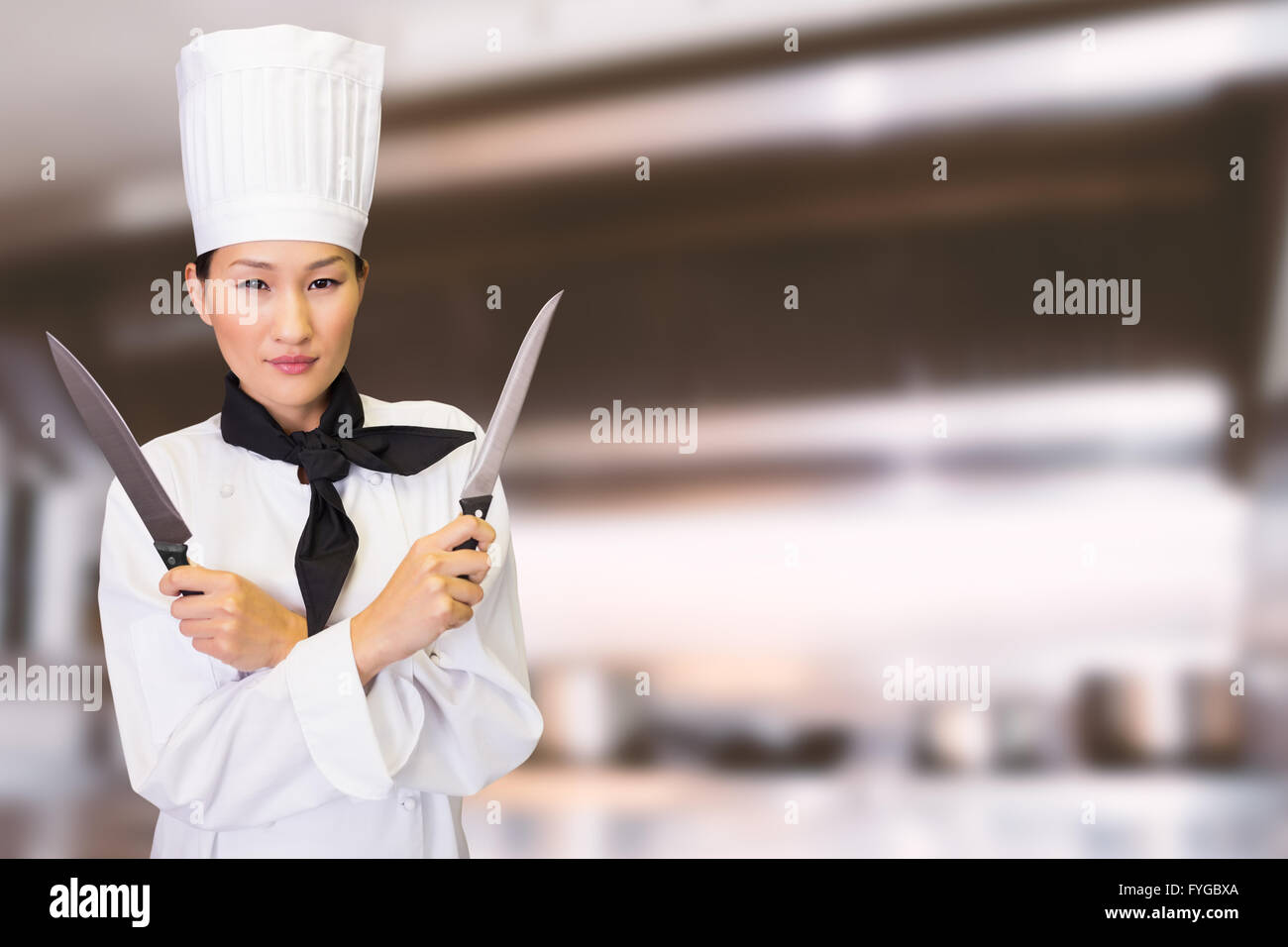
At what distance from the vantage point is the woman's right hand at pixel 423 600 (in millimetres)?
866

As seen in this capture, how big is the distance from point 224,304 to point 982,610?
1578 mm

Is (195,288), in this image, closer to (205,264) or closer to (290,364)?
(205,264)

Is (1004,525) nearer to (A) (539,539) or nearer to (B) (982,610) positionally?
(B) (982,610)

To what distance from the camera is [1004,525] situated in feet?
6.91

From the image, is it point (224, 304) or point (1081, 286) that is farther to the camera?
point (1081, 286)

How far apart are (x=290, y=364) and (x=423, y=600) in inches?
11.1

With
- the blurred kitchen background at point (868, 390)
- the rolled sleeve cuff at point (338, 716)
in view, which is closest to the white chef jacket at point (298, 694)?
the rolled sleeve cuff at point (338, 716)

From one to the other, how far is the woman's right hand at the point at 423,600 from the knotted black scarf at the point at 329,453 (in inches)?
3.3

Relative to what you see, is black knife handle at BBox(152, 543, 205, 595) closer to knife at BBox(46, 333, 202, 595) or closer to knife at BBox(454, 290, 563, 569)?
knife at BBox(46, 333, 202, 595)

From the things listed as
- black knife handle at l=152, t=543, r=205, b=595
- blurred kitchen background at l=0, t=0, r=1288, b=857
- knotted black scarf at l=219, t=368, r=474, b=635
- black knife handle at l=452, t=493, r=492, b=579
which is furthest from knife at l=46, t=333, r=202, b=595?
blurred kitchen background at l=0, t=0, r=1288, b=857

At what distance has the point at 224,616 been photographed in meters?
0.87

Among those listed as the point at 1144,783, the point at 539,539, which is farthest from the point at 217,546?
the point at 1144,783

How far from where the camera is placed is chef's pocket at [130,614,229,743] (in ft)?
3.10
